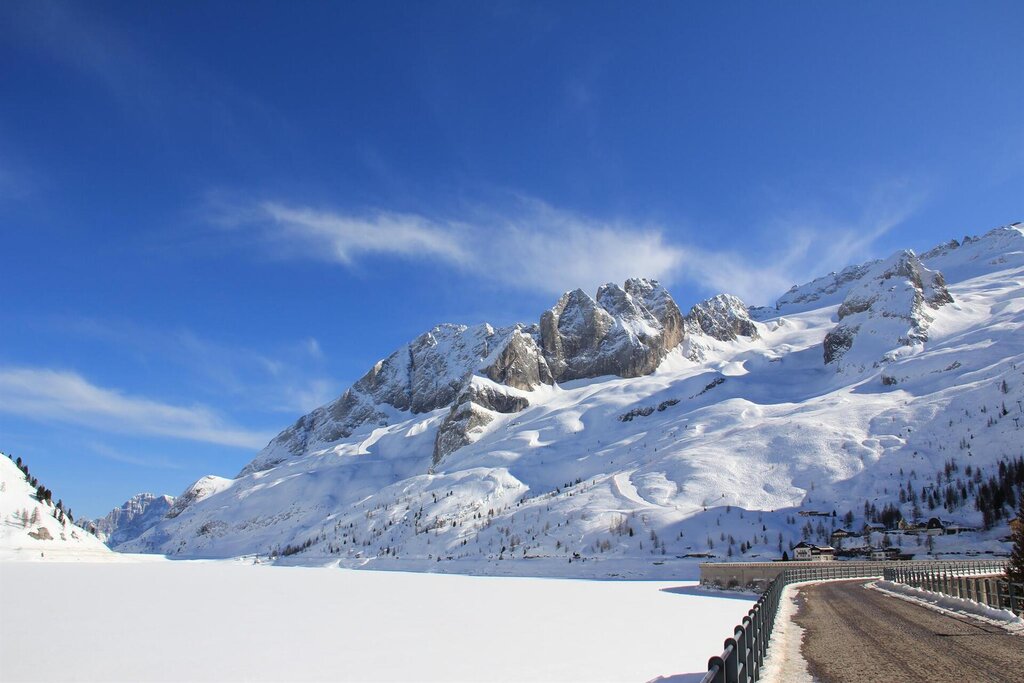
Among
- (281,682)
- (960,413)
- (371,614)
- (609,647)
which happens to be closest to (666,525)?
(960,413)

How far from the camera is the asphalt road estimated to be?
1462 cm

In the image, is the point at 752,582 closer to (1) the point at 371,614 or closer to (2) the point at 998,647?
(1) the point at 371,614

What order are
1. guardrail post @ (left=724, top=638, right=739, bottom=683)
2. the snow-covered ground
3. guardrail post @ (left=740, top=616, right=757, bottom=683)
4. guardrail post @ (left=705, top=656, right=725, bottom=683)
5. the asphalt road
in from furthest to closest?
the snow-covered ground, the asphalt road, guardrail post @ (left=740, top=616, right=757, bottom=683), guardrail post @ (left=724, top=638, right=739, bottom=683), guardrail post @ (left=705, top=656, right=725, bottom=683)

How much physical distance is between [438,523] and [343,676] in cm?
15108

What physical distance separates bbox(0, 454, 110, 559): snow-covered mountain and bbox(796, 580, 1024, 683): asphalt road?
94.0 meters

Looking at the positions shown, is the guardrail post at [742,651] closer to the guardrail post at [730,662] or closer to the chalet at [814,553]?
the guardrail post at [730,662]

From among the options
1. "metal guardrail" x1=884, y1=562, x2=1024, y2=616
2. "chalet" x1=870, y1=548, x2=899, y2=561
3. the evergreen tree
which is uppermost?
the evergreen tree

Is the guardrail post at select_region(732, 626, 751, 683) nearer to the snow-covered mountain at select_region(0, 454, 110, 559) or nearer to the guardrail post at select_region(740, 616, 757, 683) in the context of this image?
the guardrail post at select_region(740, 616, 757, 683)

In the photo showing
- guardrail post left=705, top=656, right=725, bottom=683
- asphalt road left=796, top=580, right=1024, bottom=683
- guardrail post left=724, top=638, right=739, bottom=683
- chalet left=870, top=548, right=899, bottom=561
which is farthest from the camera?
chalet left=870, top=548, right=899, bottom=561

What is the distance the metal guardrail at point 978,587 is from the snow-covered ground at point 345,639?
1030 centimetres

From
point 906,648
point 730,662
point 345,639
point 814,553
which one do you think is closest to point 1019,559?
point 906,648

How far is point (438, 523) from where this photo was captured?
165 metres

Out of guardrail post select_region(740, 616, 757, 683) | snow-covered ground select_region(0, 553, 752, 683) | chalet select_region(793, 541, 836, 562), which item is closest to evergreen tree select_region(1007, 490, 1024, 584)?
snow-covered ground select_region(0, 553, 752, 683)

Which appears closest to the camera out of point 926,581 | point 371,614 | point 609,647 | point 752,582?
point 609,647
